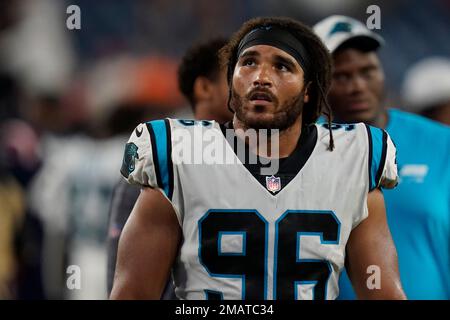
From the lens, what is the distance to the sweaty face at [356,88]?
3334mm

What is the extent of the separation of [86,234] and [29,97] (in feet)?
4.90

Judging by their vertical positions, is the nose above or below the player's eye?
below

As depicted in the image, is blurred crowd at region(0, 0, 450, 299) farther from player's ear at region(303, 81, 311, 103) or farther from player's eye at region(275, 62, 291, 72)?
player's eye at region(275, 62, 291, 72)

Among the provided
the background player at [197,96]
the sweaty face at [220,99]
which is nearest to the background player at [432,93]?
the background player at [197,96]

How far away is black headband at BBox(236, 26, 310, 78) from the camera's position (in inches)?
98.7

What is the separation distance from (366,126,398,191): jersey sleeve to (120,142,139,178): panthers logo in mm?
623

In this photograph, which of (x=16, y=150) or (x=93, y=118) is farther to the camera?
(x=93, y=118)

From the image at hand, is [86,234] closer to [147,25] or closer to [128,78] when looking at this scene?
[128,78]

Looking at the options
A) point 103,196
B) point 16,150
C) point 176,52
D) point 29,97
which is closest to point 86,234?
point 103,196

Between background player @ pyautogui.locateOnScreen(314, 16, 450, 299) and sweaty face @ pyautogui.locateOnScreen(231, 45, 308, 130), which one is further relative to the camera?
background player @ pyautogui.locateOnScreen(314, 16, 450, 299)

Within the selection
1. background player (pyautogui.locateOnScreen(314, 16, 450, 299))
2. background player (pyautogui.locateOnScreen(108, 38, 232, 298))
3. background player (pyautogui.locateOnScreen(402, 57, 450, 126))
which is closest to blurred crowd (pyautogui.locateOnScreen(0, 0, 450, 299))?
background player (pyautogui.locateOnScreen(402, 57, 450, 126))

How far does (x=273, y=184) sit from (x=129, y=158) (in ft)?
1.25

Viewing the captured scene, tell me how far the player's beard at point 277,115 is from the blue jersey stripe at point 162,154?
0.21 metres
